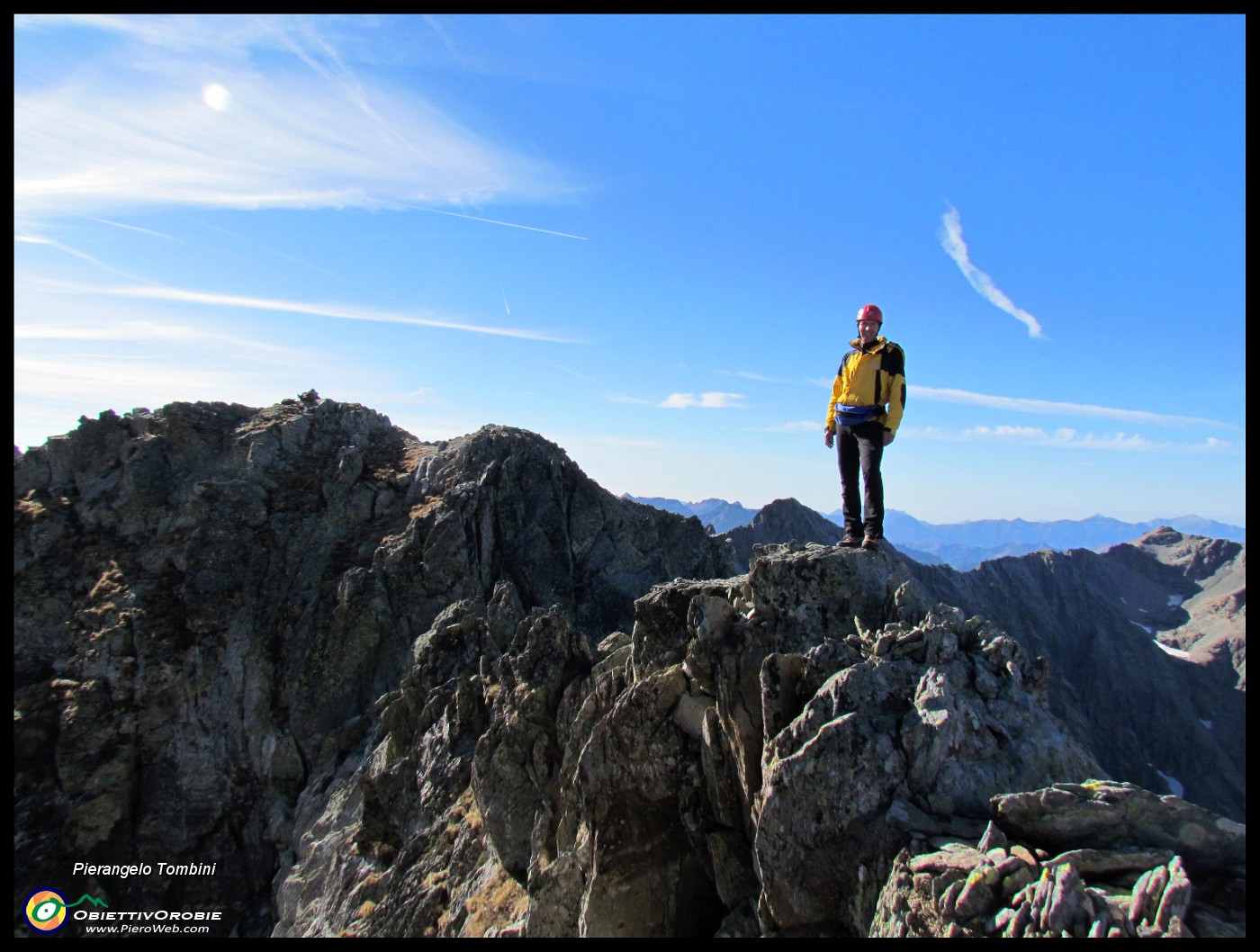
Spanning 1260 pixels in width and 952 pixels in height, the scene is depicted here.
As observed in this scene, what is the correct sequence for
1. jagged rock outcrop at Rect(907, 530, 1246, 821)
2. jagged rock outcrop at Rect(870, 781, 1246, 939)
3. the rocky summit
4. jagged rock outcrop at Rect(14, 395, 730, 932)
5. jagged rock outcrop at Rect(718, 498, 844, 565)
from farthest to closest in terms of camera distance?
jagged rock outcrop at Rect(718, 498, 844, 565), jagged rock outcrop at Rect(907, 530, 1246, 821), jagged rock outcrop at Rect(14, 395, 730, 932), the rocky summit, jagged rock outcrop at Rect(870, 781, 1246, 939)

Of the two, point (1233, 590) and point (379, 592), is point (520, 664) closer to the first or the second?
point (379, 592)

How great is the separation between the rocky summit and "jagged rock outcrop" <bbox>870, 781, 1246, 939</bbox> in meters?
0.03

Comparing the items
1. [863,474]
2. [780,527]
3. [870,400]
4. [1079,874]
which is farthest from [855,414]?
[780,527]

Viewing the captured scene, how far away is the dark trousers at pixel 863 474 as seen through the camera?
45.4 feet

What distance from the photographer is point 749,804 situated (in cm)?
1237

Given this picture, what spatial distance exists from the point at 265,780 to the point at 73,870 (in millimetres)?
→ 9960

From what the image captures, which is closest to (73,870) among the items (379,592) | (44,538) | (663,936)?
(379,592)

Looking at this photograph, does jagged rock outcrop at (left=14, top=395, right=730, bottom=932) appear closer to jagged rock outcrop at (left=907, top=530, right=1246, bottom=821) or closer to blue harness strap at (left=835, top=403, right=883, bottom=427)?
blue harness strap at (left=835, top=403, right=883, bottom=427)

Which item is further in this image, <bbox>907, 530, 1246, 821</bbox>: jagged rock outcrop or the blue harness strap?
<bbox>907, 530, 1246, 821</bbox>: jagged rock outcrop

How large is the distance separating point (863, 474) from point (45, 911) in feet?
147

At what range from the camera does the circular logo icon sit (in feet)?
101

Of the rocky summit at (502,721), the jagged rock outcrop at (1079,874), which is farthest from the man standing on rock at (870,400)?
the jagged rock outcrop at (1079,874)

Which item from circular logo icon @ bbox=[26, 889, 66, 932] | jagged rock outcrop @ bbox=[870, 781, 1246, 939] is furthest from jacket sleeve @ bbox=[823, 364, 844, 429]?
circular logo icon @ bbox=[26, 889, 66, 932]

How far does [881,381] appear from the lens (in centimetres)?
1371
